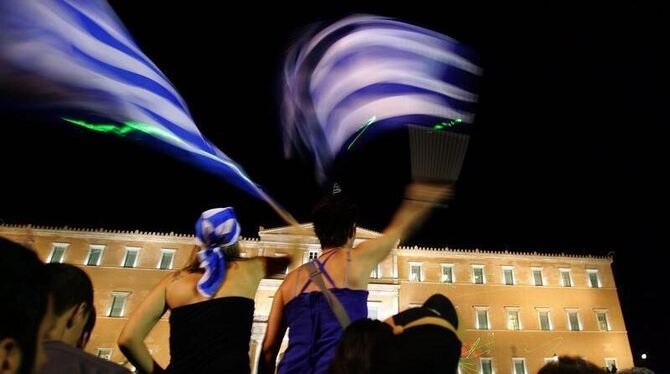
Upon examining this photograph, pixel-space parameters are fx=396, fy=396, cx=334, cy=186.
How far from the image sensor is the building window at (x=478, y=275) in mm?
33406

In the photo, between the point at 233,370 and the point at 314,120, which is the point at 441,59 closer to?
the point at 314,120

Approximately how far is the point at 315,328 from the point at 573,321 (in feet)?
121

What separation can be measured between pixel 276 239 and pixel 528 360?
2170cm

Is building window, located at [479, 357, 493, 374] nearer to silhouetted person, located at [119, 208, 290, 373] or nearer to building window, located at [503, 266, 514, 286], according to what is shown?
building window, located at [503, 266, 514, 286]

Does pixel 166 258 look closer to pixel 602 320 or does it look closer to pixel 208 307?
pixel 208 307

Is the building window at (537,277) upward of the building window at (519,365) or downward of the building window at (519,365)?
upward

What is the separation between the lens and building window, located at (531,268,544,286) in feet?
111

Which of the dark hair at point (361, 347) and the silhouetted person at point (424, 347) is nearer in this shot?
the silhouetted person at point (424, 347)

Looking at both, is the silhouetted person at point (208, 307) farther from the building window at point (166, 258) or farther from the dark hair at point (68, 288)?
the building window at point (166, 258)

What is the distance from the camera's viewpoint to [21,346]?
3.33ft

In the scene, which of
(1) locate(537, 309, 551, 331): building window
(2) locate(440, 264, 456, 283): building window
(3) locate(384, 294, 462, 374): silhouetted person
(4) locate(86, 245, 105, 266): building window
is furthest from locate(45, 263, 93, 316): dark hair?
(1) locate(537, 309, 551, 331): building window

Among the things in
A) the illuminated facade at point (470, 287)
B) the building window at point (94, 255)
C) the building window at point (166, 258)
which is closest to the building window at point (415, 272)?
the illuminated facade at point (470, 287)

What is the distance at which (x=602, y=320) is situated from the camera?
32.6 meters

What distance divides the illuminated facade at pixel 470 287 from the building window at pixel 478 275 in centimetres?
8
